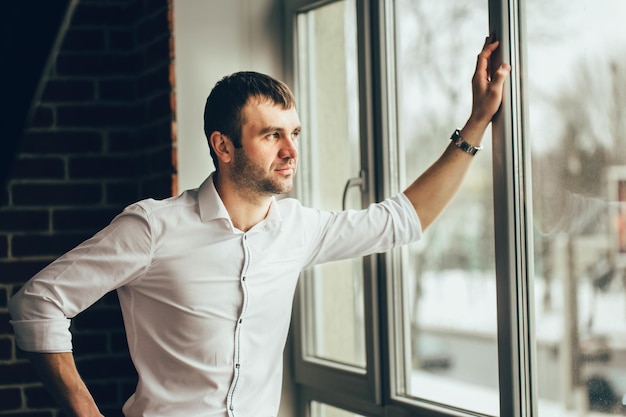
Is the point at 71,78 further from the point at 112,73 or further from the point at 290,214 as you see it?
the point at 290,214

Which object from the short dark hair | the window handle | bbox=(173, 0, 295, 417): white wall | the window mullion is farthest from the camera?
bbox=(173, 0, 295, 417): white wall

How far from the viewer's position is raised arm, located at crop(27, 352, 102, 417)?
1.79 m

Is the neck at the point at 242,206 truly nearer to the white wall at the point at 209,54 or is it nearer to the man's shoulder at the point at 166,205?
the man's shoulder at the point at 166,205

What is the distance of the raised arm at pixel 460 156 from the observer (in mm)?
1749

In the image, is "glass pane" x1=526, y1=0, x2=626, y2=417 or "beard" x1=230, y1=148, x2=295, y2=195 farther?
"beard" x1=230, y1=148, x2=295, y2=195

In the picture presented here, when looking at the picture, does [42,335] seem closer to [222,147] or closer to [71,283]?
[71,283]

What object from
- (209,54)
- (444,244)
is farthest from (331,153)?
(444,244)

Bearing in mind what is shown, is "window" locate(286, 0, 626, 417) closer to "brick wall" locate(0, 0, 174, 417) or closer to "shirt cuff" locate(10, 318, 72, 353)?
"brick wall" locate(0, 0, 174, 417)

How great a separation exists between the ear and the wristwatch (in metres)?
0.61

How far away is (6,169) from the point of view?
1.24 ft

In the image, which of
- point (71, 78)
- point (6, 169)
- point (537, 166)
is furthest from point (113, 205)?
point (6, 169)

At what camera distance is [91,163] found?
2699mm

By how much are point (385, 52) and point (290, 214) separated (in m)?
0.60

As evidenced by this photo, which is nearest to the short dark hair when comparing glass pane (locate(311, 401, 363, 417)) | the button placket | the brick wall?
the button placket
